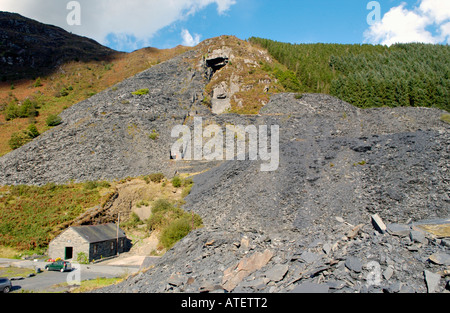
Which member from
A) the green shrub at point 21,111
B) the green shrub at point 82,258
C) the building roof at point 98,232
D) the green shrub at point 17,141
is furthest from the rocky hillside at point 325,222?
the green shrub at point 21,111

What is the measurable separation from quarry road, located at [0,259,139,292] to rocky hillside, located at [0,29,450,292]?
15.7 feet

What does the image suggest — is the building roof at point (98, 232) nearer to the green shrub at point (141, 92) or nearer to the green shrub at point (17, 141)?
the green shrub at point (17, 141)

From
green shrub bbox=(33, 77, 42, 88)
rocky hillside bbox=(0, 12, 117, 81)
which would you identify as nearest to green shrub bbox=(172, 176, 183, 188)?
green shrub bbox=(33, 77, 42, 88)

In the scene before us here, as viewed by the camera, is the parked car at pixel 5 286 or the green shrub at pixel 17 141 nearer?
the parked car at pixel 5 286

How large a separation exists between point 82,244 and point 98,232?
2.26m

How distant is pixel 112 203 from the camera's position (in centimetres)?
3156

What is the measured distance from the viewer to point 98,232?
25688 mm

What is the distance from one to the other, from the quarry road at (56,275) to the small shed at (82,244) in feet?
5.48

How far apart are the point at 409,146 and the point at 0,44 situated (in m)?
94.1

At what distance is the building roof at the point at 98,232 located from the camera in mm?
23891

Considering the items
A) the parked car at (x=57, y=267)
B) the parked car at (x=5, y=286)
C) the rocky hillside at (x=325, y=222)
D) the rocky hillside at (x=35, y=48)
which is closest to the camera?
the rocky hillside at (x=325, y=222)

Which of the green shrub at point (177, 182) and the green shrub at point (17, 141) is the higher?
the green shrub at point (17, 141)

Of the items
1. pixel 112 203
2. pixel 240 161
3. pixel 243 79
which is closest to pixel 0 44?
pixel 243 79

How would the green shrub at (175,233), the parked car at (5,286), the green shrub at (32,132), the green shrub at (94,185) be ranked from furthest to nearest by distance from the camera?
the green shrub at (32,132), the green shrub at (94,185), the green shrub at (175,233), the parked car at (5,286)
